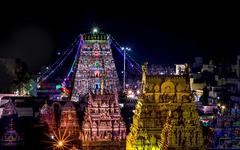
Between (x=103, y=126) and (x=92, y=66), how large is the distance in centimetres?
1315

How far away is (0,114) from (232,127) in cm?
1522

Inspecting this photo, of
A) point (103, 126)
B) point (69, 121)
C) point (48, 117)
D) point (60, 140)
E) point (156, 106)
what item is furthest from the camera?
point (48, 117)

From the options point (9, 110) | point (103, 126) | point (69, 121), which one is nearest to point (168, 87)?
point (103, 126)

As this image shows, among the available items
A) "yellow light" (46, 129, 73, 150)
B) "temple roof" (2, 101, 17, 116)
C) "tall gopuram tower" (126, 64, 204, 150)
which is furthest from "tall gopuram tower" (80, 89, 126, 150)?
"temple roof" (2, 101, 17, 116)

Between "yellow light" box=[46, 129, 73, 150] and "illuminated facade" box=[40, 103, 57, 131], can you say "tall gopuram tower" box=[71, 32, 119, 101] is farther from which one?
"yellow light" box=[46, 129, 73, 150]

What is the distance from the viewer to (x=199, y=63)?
55625 millimetres

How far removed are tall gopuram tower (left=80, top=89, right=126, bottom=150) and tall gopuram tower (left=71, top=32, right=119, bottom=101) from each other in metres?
12.1

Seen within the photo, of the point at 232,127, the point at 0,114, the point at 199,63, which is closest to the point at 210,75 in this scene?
the point at 199,63

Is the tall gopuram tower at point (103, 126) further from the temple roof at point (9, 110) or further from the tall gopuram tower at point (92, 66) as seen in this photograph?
the tall gopuram tower at point (92, 66)

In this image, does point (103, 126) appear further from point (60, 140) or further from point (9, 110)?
point (9, 110)

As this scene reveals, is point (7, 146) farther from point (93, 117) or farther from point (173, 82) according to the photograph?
point (173, 82)

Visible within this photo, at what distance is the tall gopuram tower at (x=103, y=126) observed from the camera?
2359 cm

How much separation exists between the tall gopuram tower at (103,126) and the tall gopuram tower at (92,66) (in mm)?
12069

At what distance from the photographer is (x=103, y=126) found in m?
23.7
